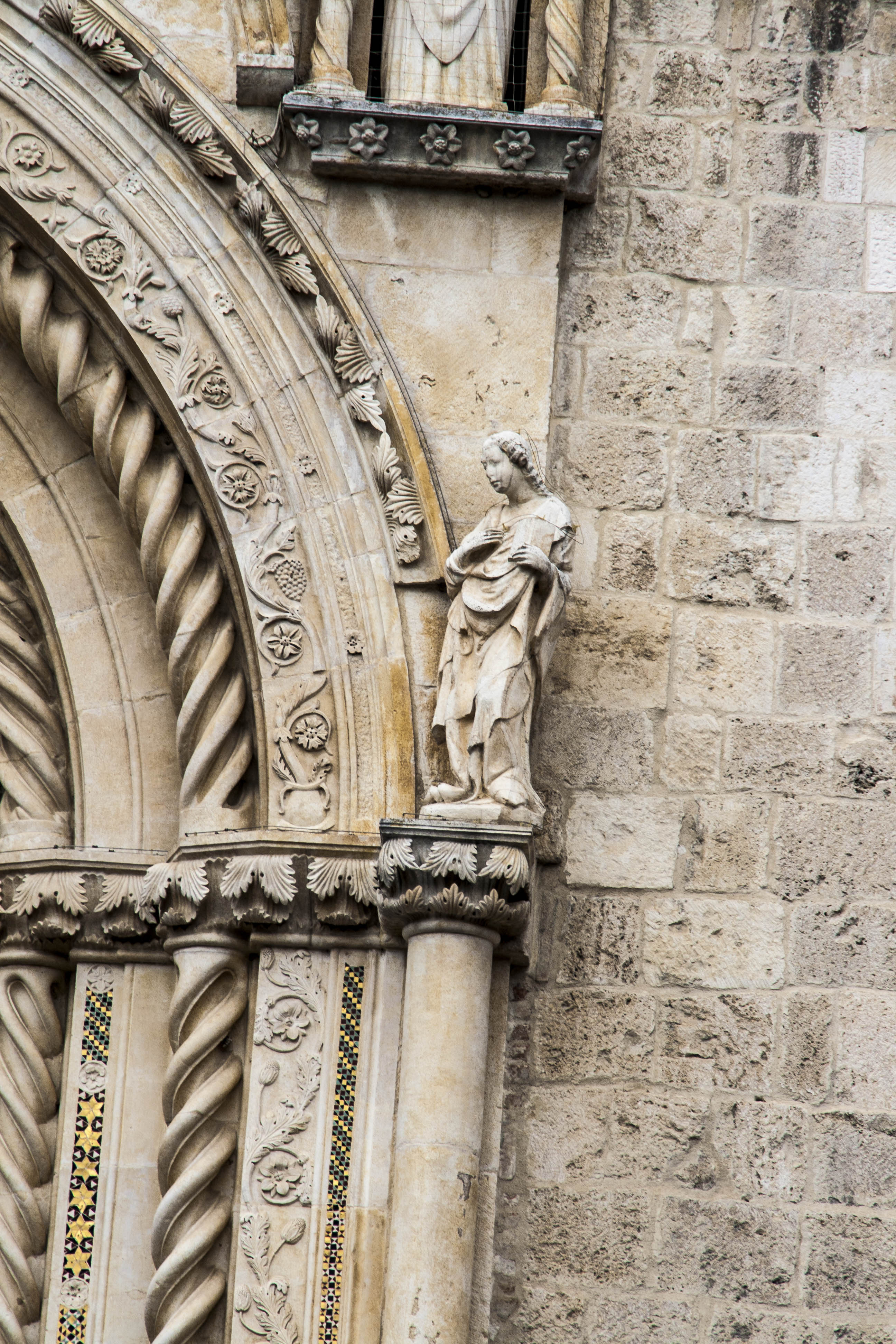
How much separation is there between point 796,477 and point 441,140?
154cm

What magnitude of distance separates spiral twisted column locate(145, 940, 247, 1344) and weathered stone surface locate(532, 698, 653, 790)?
44.0 inches

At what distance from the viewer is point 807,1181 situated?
18.6 feet

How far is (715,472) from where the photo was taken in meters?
6.21

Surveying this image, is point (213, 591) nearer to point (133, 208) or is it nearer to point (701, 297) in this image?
point (133, 208)

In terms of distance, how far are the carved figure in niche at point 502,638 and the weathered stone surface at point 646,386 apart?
0.55 m

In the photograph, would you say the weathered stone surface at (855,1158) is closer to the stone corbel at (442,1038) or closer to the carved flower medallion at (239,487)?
the stone corbel at (442,1038)

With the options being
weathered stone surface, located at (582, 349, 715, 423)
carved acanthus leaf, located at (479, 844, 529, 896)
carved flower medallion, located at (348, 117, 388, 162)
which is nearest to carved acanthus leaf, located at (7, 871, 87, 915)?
carved acanthus leaf, located at (479, 844, 529, 896)

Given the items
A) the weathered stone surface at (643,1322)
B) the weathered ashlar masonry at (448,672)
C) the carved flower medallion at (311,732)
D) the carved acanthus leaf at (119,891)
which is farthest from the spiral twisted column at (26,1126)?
the weathered stone surface at (643,1322)

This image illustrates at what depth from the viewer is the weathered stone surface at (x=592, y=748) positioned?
19.6ft

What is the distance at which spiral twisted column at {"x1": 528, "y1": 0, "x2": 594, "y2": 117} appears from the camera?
20.3 feet

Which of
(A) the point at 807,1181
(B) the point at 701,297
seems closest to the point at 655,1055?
(A) the point at 807,1181

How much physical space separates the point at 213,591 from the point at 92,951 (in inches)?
45.9

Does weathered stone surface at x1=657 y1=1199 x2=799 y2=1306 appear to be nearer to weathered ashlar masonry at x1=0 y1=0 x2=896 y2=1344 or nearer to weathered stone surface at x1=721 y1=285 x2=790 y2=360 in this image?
weathered ashlar masonry at x1=0 y1=0 x2=896 y2=1344

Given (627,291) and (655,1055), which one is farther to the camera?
(627,291)
